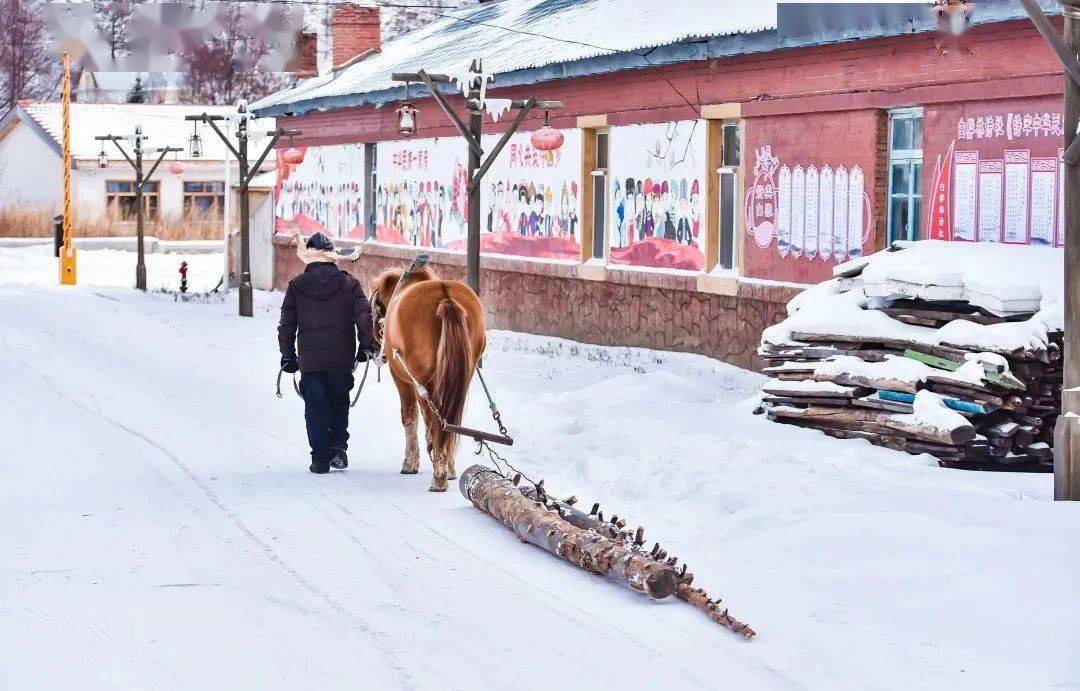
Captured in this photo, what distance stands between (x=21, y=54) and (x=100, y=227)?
3137 centimetres

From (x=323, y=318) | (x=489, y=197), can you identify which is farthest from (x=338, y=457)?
(x=489, y=197)

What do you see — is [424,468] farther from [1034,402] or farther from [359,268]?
[359,268]

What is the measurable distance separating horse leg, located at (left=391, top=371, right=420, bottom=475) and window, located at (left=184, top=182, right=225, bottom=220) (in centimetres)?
5242

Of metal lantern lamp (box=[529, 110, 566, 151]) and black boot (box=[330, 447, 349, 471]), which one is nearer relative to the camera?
black boot (box=[330, 447, 349, 471])

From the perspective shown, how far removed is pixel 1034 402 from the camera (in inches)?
474

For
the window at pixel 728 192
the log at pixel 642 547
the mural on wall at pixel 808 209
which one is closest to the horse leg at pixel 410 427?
the log at pixel 642 547

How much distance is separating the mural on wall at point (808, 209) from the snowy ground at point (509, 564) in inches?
120

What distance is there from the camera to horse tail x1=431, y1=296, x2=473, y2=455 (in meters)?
11.3

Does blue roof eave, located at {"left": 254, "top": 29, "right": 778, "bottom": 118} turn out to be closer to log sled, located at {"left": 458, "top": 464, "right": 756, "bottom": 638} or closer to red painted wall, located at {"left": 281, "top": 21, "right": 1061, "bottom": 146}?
red painted wall, located at {"left": 281, "top": 21, "right": 1061, "bottom": 146}

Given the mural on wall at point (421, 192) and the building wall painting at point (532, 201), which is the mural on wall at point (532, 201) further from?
the mural on wall at point (421, 192)

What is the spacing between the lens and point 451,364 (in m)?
11.3

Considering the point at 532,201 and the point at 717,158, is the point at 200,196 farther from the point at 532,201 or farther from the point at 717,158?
the point at 717,158

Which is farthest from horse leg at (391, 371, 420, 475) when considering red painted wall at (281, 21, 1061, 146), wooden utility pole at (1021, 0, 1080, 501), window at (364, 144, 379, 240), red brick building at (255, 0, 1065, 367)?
window at (364, 144, 379, 240)

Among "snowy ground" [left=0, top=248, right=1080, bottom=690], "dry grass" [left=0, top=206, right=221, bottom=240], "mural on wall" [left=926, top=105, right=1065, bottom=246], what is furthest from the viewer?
"dry grass" [left=0, top=206, right=221, bottom=240]
